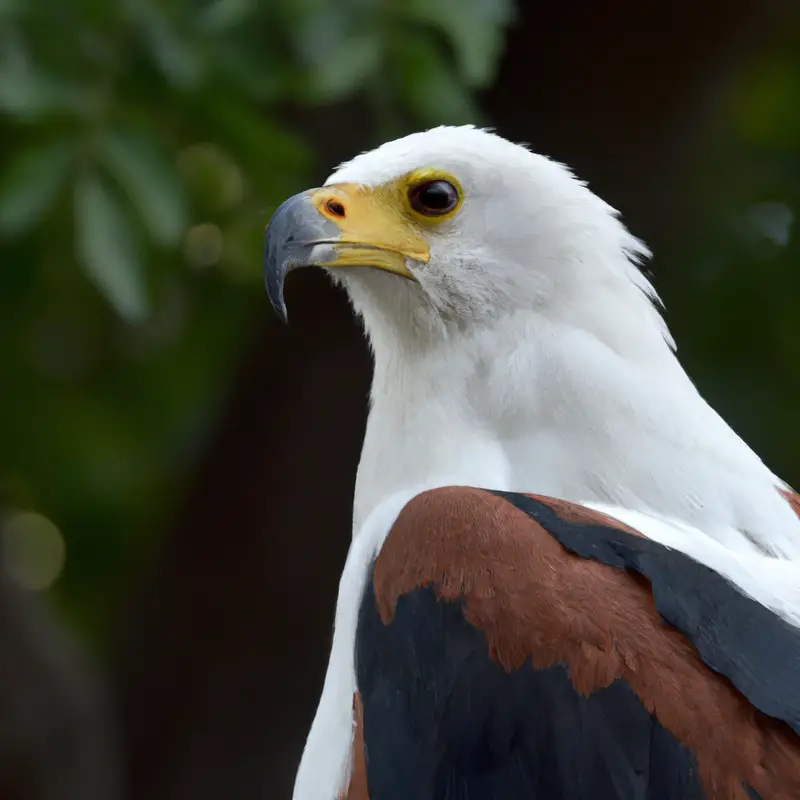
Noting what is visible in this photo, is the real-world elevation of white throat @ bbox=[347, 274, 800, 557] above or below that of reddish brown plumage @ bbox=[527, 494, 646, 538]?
above

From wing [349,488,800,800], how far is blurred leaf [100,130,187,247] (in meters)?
1.72

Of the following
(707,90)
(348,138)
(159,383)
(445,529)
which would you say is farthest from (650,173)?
(445,529)

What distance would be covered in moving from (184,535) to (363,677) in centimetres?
409

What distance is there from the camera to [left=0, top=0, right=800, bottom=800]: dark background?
5.90m

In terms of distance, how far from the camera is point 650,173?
20.6 ft

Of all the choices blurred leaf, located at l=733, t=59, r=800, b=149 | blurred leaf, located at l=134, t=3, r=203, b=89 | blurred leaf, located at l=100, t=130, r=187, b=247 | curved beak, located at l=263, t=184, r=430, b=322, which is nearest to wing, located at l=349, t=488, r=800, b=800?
curved beak, located at l=263, t=184, r=430, b=322

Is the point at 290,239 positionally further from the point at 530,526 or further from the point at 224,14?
the point at 224,14

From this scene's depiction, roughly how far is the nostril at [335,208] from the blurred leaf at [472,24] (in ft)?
2.12

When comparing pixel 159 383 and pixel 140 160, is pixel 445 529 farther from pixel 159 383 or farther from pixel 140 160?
pixel 159 383

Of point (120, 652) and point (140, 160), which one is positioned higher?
point (140, 160)

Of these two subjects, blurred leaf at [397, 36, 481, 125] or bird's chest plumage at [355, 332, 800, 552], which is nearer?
bird's chest plumage at [355, 332, 800, 552]

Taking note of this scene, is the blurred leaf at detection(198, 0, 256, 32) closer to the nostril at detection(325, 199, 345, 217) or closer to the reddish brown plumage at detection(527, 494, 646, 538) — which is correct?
the nostril at detection(325, 199, 345, 217)

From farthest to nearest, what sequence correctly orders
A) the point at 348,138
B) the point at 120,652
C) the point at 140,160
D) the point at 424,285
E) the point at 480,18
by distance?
the point at 120,652 → the point at 348,138 → the point at 140,160 → the point at 480,18 → the point at 424,285

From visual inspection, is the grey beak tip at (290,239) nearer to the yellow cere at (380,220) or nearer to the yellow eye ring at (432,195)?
the yellow cere at (380,220)
